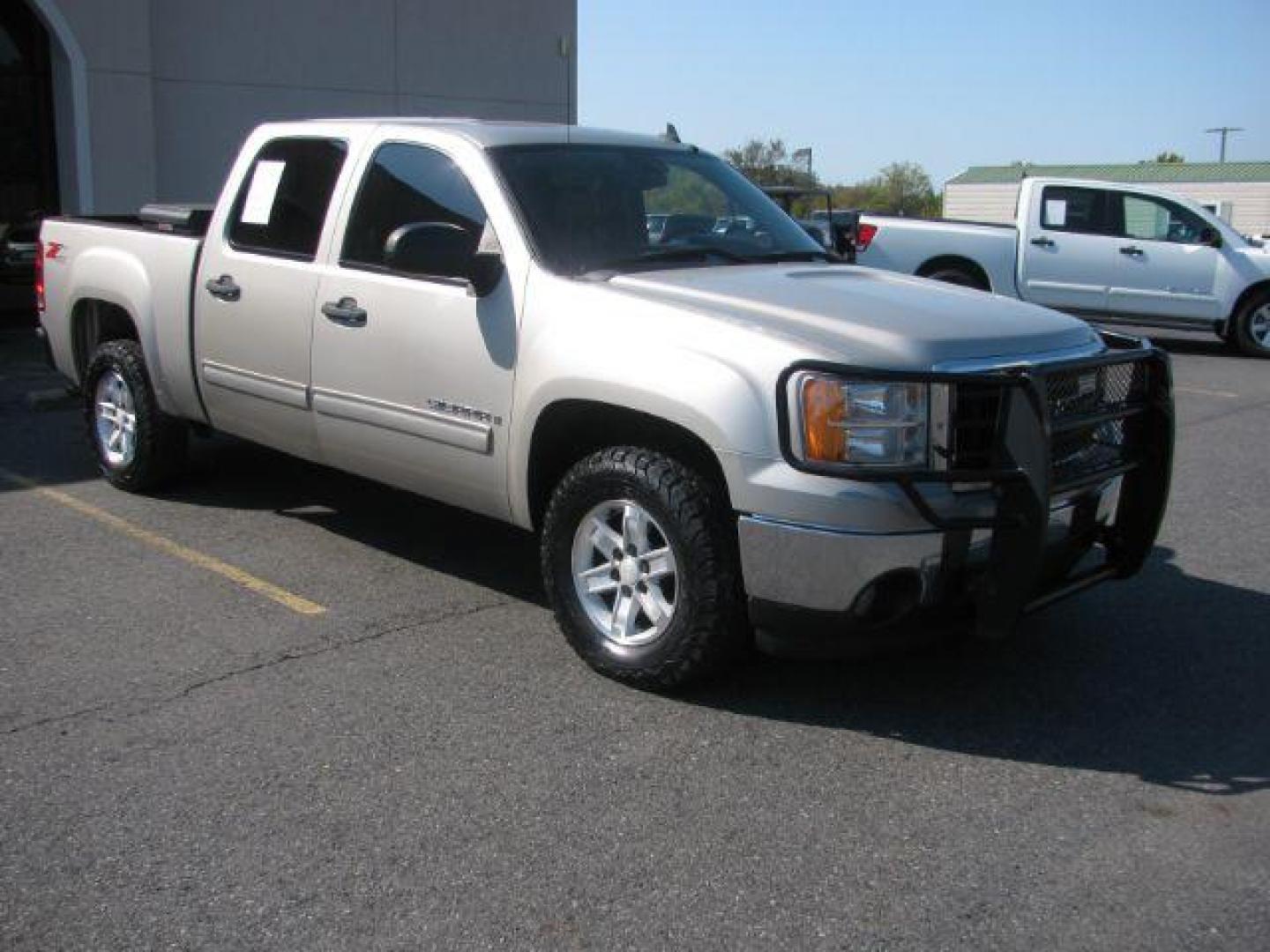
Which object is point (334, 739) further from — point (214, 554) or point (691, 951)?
point (214, 554)

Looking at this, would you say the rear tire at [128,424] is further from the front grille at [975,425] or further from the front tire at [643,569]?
the front grille at [975,425]

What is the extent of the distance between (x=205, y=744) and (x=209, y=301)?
8.97ft

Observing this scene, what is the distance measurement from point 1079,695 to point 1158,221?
12033 mm

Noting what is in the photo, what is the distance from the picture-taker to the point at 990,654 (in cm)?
484

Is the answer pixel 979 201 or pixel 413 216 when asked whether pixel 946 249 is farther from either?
pixel 979 201

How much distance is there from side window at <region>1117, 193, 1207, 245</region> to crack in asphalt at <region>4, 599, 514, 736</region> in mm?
12047

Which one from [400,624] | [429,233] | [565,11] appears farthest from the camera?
[565,11]

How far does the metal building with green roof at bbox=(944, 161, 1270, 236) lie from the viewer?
50.8 meters

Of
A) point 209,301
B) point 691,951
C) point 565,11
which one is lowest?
point 691,951

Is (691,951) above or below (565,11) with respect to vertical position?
below

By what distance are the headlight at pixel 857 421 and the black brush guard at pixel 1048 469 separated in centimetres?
4

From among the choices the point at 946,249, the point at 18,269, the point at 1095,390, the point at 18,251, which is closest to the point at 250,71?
the point at 18,251

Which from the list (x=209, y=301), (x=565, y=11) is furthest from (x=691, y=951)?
(x=565, y=11)

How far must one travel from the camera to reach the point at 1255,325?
14.9m
